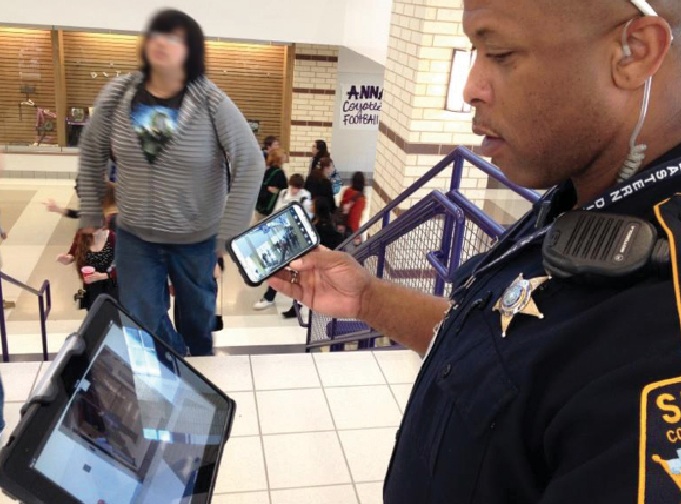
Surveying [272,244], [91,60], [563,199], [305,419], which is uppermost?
[563,199]

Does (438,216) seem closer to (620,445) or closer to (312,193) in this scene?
(312,193)

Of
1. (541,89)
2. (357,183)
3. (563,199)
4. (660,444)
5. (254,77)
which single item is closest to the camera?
(660,444)

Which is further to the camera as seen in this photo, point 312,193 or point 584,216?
point 312,193

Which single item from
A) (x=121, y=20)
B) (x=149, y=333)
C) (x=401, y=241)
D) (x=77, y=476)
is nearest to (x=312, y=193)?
A: (x=401, y=241)

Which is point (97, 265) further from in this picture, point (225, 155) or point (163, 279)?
point (225, 155)

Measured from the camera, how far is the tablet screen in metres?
1.06

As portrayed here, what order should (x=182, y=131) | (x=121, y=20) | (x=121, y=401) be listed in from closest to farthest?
(x=121, y=401) < (x=182, y=131) < (x=121, y=20)

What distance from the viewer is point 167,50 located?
2.67 meters

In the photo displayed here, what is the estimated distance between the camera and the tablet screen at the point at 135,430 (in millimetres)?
1057

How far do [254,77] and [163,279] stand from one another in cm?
1082

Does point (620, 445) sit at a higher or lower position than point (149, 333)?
higher

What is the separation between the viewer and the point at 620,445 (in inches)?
23.7

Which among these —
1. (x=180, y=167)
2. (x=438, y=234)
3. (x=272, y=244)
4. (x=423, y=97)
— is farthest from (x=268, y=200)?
(x=272, y=244)

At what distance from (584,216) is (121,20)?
859cm
